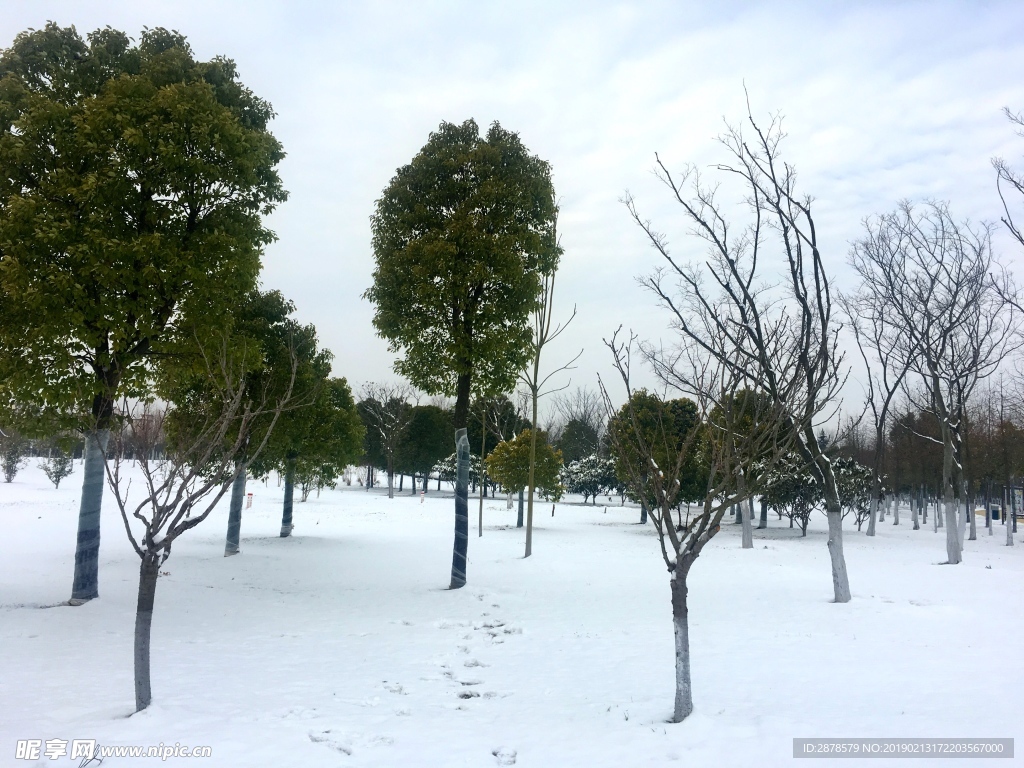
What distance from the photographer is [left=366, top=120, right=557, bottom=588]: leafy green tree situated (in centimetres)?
1217

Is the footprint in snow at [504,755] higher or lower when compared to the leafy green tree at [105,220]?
lower

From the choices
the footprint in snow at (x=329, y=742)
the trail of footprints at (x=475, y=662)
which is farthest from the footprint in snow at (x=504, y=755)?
the footprint in snow at (x=329, y=742)

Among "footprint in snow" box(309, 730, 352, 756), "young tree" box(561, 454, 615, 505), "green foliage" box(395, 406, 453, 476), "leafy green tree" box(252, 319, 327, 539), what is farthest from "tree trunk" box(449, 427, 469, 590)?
"green foliage" box(395, 406, 453, 476)

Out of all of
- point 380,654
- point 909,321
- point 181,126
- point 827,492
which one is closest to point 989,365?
point 909,321

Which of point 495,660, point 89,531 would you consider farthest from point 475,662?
point 89,531

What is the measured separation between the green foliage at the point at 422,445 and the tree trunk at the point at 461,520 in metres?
39.5

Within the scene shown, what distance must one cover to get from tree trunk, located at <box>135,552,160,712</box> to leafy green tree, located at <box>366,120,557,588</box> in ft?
22.4

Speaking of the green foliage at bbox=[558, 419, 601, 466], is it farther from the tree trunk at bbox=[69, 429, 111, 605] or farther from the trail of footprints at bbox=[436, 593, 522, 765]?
the tree trunk at bbox=[69, 429, 111, 605]

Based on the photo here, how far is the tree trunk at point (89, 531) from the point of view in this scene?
963cm

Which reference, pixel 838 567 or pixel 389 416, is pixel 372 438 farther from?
pixel 838 567

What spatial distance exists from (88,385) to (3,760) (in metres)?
5.86

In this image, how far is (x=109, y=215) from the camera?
9.09 meters

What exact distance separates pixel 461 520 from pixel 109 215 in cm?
778

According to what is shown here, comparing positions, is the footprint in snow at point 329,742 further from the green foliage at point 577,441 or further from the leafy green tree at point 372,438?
the green foliage at point 577,441
